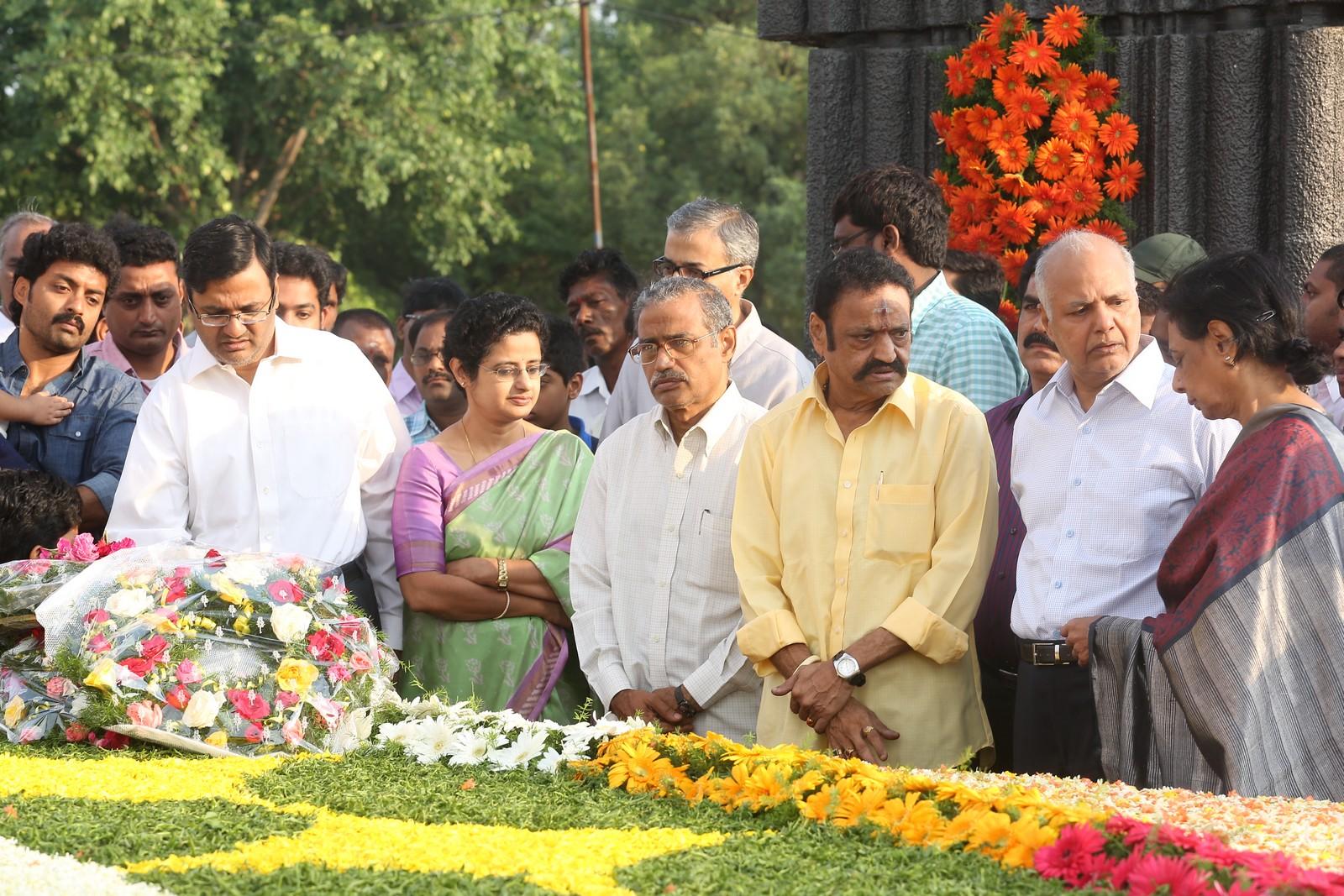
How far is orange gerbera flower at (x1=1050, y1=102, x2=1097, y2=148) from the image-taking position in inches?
240

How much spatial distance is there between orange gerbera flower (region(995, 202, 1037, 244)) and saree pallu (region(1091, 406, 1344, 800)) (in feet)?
7.53

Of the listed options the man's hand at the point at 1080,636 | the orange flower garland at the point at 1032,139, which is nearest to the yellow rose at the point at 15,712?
the man's hand at the point at 1080,636

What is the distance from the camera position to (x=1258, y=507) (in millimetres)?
3725

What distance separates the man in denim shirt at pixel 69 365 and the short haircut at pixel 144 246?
56cm

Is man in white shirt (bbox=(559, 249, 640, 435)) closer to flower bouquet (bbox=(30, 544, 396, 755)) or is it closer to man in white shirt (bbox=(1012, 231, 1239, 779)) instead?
flower bouquet (bbox=(30, 544, 396, 755))

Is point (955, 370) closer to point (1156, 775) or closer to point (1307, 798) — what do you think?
point (1156, 775)

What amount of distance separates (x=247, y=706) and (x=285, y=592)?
321 millimetres

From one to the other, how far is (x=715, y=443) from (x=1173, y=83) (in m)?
2.76

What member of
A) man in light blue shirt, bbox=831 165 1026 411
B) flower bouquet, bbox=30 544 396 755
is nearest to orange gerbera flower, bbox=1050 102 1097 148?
man in light blue shirt, bbox=831 165 1026 411

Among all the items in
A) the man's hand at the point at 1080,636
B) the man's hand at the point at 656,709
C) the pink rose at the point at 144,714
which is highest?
the man's hand at the point at 1080,636

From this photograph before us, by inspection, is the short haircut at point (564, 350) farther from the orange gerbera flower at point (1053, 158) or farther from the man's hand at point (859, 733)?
the man's hand at point (859, 733)

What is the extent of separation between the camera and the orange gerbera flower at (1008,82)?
6078 mm

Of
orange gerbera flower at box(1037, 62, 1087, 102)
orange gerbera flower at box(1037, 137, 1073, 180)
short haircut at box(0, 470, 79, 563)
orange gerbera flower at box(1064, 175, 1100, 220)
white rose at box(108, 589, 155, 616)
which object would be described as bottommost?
white rose at box(108, 589, 155, 616)

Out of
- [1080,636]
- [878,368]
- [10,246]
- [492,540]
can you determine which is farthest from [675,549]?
[10,246]
